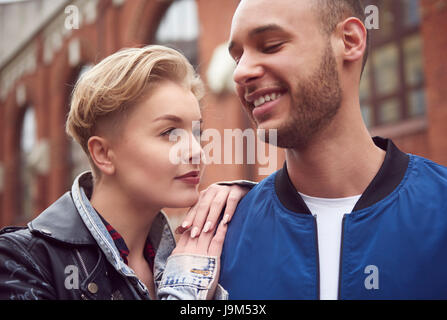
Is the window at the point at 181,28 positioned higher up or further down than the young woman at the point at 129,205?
higher up

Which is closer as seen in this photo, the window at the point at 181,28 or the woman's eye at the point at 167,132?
the woman's eye at the point at 167,132

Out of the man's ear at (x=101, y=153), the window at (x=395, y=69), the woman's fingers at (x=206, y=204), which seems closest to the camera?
the woman's fingers at (x=206, y=204)

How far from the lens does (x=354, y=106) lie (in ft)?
7.26

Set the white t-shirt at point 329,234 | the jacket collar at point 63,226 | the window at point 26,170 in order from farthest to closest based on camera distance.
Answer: the window at point 26,170 < the jacket collar at point 63,226 < the white t-shirt at point 329,234

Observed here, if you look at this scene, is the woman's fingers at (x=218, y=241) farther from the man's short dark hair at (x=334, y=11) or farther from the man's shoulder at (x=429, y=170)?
the man's short dark hair at (x=334, y=11)

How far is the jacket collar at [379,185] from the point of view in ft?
6.52

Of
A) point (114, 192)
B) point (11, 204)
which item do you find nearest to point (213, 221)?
point (114, 192)

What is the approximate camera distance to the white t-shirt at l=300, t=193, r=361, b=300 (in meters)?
1.90

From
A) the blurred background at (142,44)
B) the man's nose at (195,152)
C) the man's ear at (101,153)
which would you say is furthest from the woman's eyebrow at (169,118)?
the blurred background at (142,44)

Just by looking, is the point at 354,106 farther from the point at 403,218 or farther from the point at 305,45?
the point at 403,218

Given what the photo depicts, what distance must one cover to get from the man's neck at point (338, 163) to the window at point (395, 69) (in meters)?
5.77

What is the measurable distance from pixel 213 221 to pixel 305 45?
83cm

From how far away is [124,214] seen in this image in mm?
2311

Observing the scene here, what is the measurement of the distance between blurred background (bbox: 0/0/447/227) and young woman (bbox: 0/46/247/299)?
720 mm
